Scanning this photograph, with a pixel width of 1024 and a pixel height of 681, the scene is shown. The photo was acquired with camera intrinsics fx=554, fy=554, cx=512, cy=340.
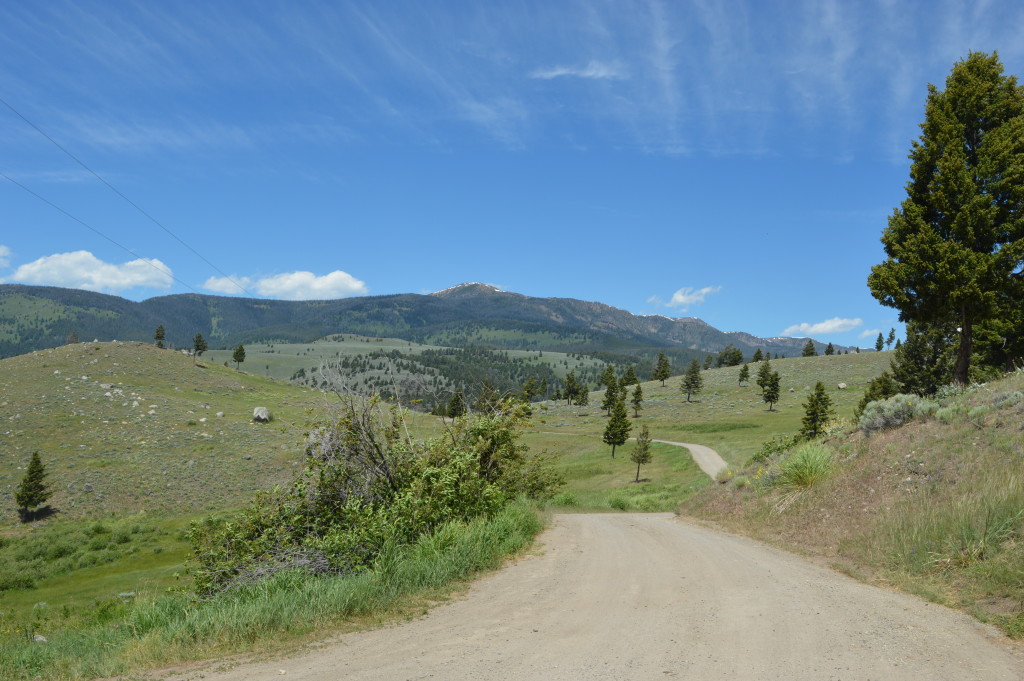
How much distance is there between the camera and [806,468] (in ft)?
46.7

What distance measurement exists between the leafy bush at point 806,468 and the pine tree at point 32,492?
55628 millimetres

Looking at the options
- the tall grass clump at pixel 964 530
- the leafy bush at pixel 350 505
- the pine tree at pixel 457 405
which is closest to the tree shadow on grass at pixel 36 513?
the leafy bush at pixel 350 505

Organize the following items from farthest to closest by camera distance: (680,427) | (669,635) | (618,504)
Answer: (680,427)
(618,504)
(669,635)

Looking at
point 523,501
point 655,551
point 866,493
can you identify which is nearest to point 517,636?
point 655,551

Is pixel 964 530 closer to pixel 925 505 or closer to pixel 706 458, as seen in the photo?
Result: pixel 925 505

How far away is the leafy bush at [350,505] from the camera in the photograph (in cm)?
910

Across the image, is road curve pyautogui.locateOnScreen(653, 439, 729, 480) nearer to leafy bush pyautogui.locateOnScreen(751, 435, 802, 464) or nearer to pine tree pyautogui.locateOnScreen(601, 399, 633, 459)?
pine tree pyautogui.locateOnScreen(601, 399, 633, 459)

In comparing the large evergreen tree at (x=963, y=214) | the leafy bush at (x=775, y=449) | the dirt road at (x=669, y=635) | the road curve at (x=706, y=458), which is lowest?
the road curve at (x=706, y=458)

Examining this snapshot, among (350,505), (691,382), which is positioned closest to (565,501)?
(350,505)

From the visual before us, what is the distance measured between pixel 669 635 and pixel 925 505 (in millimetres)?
6975

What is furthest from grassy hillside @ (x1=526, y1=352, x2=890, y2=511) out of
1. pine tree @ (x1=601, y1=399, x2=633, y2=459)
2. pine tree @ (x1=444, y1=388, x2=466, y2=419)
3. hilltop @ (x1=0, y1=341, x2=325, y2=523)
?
hilltop @ (x1=0, y1=341, x2=325, y2=523)

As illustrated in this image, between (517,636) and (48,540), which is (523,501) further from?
(48,540)

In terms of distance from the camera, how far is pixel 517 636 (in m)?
6.27

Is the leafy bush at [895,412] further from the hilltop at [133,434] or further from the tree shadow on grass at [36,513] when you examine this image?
the tree shadow on grass at [36,513]
